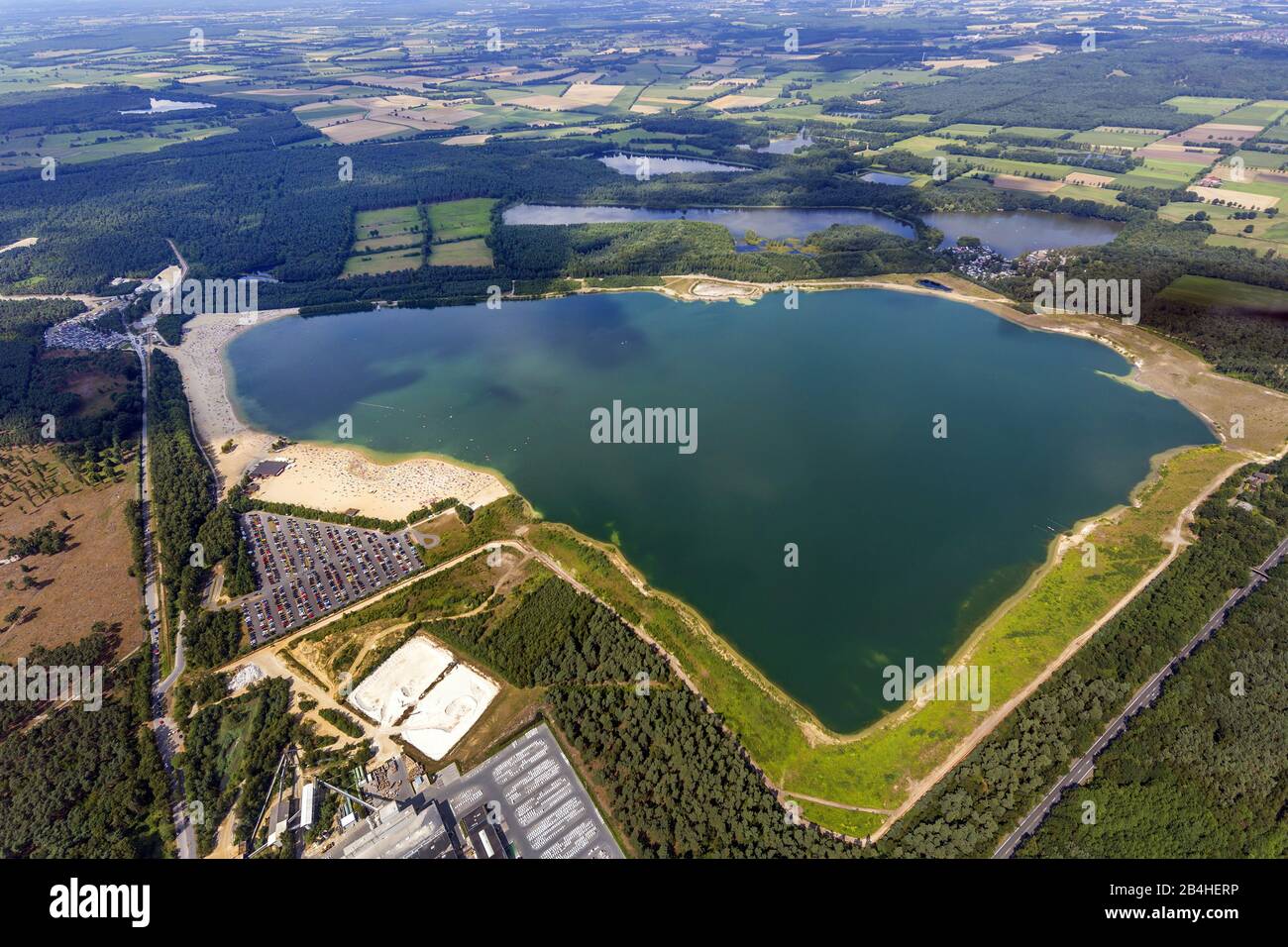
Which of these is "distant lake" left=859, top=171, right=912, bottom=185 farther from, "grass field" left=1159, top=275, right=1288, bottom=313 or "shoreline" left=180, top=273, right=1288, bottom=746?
"grass field" left=1159, top=275, right=1288, bottom=313

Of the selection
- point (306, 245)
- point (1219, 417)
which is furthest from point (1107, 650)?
point (306, 245)

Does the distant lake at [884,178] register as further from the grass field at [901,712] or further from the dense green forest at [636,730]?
the dense green forest at [636,730]

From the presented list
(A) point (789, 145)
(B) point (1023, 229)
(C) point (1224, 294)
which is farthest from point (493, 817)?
(A) point (789, 145)

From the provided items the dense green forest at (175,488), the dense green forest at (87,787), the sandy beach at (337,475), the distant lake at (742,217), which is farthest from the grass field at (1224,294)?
the dense green forest at (87,787)

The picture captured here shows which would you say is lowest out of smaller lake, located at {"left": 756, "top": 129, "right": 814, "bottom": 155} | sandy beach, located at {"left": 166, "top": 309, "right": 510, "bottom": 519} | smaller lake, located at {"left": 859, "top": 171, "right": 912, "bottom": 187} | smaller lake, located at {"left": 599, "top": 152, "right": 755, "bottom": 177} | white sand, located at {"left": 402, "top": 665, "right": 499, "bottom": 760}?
white sand, located at {"left": 402, "top": 665, "right": 499, "bottom": 760}

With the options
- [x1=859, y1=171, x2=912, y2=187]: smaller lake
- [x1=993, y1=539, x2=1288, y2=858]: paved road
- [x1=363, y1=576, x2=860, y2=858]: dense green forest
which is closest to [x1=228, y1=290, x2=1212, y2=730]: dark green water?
[x1=363, y1=576, x2=860, y2=858]: dense green forest
